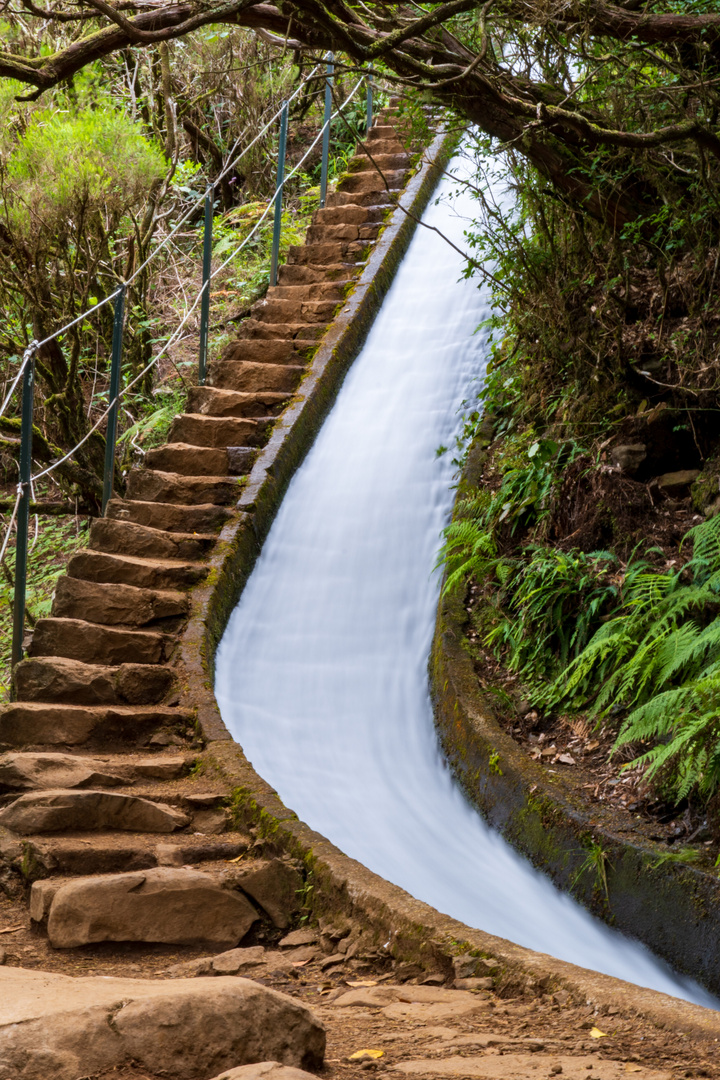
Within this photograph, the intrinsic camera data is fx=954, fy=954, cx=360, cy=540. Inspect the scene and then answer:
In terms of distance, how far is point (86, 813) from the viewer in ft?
11.9

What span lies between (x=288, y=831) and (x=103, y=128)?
541cm

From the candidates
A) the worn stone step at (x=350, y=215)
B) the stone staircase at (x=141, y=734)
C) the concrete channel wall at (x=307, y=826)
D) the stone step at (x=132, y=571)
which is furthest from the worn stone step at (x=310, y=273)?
the stone step at (x=132, y=571)

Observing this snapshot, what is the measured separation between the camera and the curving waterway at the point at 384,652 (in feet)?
13.0

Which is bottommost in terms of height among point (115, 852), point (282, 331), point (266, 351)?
point (115, 852)

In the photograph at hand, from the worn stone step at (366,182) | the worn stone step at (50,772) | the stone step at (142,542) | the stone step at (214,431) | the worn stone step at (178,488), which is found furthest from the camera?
the worn stone step at (366,182)

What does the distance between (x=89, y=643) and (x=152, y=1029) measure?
3.06 meters

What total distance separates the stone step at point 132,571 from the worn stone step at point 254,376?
2.04 meters

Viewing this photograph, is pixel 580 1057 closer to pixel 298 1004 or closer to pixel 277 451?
pixel 298 1004

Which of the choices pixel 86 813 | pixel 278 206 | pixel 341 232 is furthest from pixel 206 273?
pixel 86 813

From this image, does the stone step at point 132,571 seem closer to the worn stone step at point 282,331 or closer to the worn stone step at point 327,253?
the worn stone step at point 282,331

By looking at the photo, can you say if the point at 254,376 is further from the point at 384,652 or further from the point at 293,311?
the point at 384,652

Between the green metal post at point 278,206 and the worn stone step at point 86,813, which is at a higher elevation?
the green metal post at point 278,206

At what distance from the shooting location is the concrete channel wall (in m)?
2.49

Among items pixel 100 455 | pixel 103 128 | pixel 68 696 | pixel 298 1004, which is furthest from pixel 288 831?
pixel 103 128
